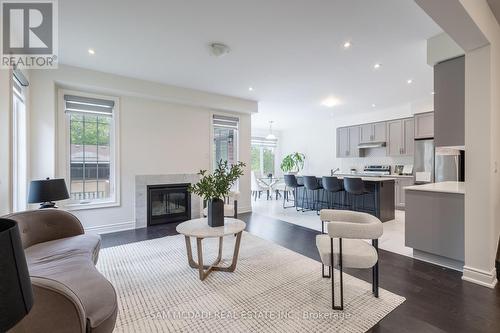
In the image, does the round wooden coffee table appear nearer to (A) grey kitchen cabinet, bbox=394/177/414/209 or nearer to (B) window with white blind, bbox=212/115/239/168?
(B) window with white blind, bbox=212/115/239/168

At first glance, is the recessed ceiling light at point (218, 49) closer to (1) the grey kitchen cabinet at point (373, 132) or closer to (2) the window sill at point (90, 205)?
(2) the window sill at point (90, 205)

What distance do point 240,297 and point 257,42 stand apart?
9.52 ft

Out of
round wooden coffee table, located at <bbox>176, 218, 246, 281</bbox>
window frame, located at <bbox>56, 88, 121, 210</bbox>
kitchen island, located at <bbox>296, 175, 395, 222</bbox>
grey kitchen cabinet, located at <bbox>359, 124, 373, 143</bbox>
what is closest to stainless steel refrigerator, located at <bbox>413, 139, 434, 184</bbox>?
kitchen island, located at <bbox>296, 175, 395, 222</bbox>

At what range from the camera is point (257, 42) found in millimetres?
3016

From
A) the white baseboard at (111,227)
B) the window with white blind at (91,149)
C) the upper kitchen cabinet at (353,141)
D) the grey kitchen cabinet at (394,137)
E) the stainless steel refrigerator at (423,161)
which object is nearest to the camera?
the window with white blind at (91,149)

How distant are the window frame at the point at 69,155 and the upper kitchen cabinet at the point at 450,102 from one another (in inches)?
197

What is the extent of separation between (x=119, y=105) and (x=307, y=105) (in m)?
4.36

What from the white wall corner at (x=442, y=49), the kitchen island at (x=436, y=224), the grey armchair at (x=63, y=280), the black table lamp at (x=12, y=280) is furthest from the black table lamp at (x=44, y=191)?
the white wall corner at (x=442, y=49)

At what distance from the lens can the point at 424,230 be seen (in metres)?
2.90

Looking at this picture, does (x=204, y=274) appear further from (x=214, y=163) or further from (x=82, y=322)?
(x=214, y=163)

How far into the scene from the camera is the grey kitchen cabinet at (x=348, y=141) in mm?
7266

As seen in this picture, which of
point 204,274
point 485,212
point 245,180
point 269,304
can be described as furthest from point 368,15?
point 245,180

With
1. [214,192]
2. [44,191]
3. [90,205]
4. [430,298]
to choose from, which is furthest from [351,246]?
[90,205]

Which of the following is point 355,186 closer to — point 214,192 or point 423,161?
point 423,161
